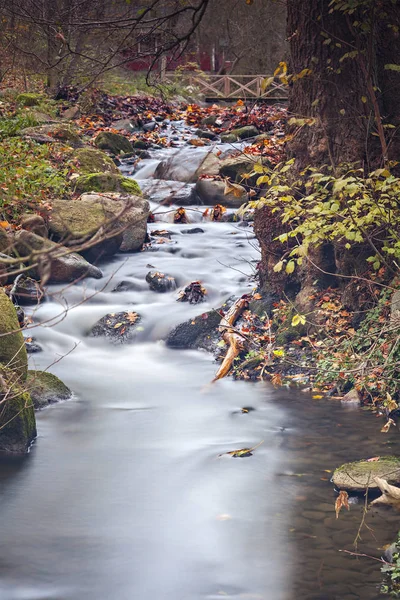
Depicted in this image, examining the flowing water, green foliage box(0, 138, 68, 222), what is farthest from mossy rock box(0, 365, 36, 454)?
green foliage box(0, 138, 68, 222)

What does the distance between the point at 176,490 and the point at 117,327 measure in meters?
4.68

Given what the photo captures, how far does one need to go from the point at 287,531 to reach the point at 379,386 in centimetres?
309

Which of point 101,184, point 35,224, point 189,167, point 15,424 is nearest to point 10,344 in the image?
point 15,424

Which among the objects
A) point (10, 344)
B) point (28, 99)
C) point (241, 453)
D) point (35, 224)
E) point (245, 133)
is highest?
point (28, 99)

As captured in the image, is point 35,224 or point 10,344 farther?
point 35,224

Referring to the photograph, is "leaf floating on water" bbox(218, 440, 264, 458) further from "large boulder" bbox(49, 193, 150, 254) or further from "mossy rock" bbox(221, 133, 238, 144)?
"mossy rock" bbox(221, 133, 238, 144)

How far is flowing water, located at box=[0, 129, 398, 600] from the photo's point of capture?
15.2ft

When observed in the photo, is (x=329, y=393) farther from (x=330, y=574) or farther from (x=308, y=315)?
(x=330, y=574)

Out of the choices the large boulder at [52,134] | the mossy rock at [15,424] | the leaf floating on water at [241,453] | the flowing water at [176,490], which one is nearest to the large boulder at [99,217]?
the flowing water at [176,490]

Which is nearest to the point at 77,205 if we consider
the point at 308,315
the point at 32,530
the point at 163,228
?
the point at 163,228

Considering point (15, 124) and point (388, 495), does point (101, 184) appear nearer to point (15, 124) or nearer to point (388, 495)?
point (15, 124)

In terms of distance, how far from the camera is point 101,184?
44.9 feet

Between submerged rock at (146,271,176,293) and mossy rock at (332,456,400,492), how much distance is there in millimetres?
5994

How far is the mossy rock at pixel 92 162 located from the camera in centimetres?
1476
